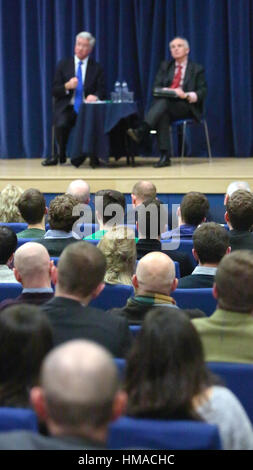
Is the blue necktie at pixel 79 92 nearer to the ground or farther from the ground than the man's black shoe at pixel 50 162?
A: farther from the ground

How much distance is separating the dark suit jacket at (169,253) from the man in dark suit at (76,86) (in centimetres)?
371

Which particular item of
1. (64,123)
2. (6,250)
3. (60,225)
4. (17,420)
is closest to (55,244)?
(60,225)

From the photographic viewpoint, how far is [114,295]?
11.0 feet

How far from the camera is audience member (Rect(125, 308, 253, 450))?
6.13ft

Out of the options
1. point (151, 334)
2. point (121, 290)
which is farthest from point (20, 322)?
point (121, 290)

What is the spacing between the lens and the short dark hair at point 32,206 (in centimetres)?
454

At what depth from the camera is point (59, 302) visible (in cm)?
261

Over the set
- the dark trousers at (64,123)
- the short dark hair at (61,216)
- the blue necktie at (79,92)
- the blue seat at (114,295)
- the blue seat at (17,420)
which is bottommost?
the blue seat at (114,295)

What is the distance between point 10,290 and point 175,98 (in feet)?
14.5

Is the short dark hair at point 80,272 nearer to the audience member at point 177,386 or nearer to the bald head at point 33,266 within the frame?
the bald head at point 33,266

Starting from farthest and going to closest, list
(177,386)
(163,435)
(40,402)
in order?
(177,386)
(163,435)
(40,402)

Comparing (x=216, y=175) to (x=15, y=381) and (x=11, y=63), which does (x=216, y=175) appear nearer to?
(x=11, y=63)

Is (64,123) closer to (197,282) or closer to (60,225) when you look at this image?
(60,225)

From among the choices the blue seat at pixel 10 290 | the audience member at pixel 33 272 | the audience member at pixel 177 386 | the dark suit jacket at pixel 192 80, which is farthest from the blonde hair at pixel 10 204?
the audience member at pixel 177 386
